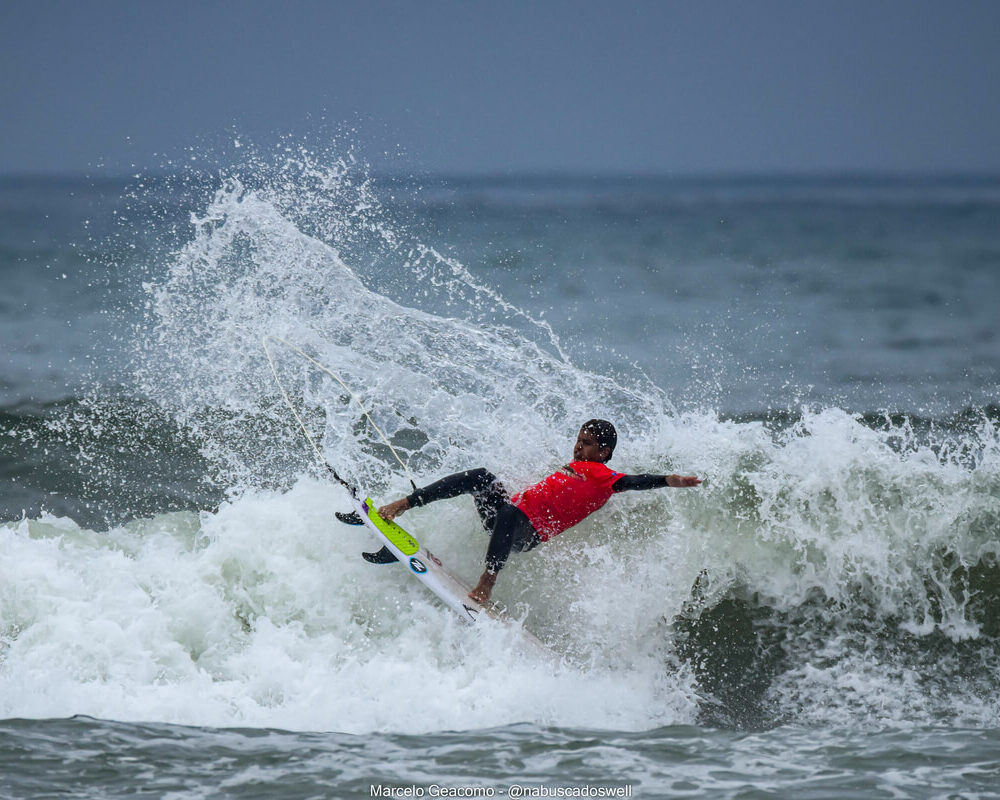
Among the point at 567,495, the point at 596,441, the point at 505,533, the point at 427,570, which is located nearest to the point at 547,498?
the point at 567,495

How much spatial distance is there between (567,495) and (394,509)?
1.19 meters

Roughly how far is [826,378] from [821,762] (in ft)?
39.1

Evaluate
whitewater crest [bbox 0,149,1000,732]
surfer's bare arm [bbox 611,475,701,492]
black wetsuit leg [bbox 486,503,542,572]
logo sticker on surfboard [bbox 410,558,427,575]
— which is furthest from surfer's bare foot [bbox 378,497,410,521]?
surfer's bare arm [bbox 611,475,701,492]

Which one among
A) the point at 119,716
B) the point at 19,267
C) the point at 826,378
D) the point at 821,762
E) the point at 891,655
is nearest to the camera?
the point at 821,762

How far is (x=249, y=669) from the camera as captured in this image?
6.65 m

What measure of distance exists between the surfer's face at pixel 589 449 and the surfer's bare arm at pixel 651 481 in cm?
21

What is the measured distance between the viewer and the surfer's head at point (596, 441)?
709 centimetres

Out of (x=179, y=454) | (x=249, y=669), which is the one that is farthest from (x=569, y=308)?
(x=249, y=669)

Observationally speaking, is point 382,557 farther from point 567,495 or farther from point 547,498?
Result: point 567,495

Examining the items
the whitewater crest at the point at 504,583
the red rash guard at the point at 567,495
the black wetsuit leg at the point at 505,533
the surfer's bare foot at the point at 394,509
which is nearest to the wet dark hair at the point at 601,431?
the red rash guard at the point at 567,495

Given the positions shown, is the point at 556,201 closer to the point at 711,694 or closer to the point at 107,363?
the point at 107,363

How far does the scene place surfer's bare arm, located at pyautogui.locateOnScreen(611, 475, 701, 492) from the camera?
6.75m

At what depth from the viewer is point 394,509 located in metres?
7.24

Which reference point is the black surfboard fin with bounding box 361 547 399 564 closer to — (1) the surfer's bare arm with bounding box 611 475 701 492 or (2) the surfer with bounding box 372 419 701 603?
(2) the surfer with bounding box 372 419 701 603
